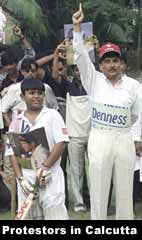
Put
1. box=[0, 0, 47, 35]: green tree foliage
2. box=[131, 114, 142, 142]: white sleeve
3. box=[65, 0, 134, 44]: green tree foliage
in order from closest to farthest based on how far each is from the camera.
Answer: box=[131, 114, 142, 142]: white sleeve → box=[0, 0, 47, 35]: green tree foliage → box=[65, 0, 134, 44]: green tree foliage

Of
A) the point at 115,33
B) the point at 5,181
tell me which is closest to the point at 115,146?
the point at 5,181

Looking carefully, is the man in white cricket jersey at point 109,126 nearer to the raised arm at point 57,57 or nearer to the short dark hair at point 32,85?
the short dark hair at point 32,85

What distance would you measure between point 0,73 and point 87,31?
4.66 feet

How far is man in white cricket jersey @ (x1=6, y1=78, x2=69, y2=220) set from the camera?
502 centimetres

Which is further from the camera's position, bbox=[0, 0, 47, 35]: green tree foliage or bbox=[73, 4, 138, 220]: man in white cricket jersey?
bbox=[0, 0, 47, 35]: green tree foliage

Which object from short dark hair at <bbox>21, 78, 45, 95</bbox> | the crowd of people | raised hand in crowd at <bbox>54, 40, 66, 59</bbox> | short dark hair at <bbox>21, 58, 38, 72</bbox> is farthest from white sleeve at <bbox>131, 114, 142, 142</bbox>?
short dark hair at <bbox>21, 78, 45, 95</bbox>

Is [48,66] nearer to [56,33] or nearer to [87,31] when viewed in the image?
[87,31]

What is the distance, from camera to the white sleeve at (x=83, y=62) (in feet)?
18.2

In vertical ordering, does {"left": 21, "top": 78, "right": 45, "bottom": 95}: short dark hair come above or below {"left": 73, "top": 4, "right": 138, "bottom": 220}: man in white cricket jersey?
above

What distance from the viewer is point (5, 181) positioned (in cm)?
724

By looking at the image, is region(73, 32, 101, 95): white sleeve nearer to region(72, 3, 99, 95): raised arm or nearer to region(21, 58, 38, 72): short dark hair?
region(72, 3, 99, 95): raised arm

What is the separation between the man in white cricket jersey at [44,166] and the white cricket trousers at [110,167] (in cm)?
61

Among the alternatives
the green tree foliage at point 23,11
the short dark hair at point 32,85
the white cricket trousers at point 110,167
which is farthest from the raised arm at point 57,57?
the green tree foliage at point 23,11

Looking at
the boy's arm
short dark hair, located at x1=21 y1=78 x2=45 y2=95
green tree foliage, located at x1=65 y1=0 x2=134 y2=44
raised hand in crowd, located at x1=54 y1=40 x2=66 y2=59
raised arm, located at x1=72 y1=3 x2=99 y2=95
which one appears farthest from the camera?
green tree foliage, located at x1=65 y1=0 x2=134 y2=44
